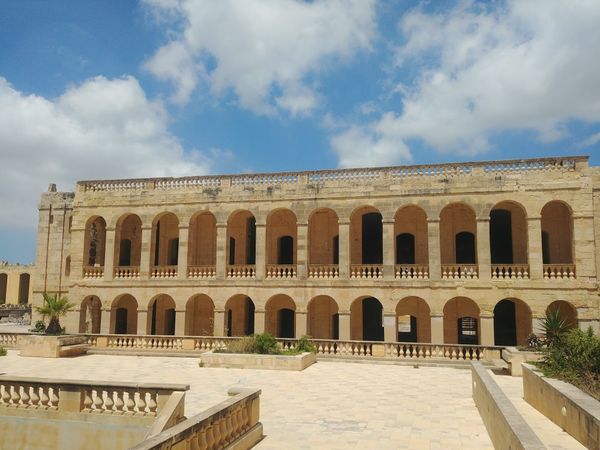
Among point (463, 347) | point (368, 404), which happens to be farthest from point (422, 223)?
point (368, 404)

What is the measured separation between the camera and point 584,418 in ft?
24.7

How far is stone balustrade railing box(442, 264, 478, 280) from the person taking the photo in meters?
22.4

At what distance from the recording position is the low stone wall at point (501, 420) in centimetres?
A: 589

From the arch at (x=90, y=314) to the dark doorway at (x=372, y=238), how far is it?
574 inches

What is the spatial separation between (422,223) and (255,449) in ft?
59.7

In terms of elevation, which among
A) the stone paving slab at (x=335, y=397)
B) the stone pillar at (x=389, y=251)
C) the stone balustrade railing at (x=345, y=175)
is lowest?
the stone paving slab at (x=335, y=397)

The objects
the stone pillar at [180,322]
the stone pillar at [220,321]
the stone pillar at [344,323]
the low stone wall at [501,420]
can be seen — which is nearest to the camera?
the low stone wall at [501,420]

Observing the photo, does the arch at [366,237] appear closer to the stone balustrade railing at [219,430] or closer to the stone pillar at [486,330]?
the stone pillar at [486,330]

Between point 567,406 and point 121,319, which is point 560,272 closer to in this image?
point 567,406

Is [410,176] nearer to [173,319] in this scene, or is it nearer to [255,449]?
[173,319]

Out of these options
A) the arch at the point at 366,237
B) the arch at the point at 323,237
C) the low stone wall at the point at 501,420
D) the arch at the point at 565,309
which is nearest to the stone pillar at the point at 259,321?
the arch at the point at 323,237

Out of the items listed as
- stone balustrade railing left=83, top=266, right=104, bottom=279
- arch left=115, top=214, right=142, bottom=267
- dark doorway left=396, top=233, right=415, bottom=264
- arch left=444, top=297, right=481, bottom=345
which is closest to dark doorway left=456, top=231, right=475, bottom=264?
arch left=444, top=297, right=481, bottom=345

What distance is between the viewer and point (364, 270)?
923 inches

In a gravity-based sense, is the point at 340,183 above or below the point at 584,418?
above
